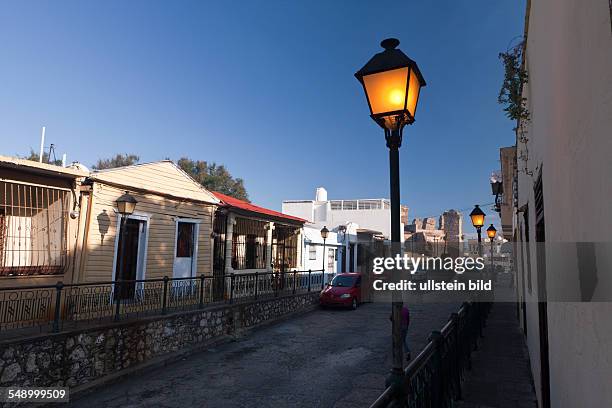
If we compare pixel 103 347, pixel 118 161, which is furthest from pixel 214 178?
pixel 103 347

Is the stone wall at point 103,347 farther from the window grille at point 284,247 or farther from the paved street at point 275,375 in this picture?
the window grille at point 284,247

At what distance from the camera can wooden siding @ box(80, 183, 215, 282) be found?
10.4m

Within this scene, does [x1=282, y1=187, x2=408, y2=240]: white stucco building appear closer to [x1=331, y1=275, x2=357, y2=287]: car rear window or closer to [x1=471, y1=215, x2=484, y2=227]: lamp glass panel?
[x1=331, y1=275, x2=357, y2=287]: car rear window

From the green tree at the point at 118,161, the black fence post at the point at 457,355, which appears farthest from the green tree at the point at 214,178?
the black fence post at the point at 457,355

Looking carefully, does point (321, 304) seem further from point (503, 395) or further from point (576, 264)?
point (576, 264)

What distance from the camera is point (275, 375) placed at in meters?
8.21

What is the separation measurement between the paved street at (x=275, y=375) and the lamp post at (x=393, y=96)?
15.2 feet

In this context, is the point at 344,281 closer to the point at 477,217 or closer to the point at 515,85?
the point at 477,217

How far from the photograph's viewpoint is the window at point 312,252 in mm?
22770

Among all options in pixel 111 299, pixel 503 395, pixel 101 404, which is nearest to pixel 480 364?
pixel 503 395

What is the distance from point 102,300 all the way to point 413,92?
9202 millimetres

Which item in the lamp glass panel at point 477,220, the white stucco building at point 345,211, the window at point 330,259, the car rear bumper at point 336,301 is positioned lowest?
the car rear bumper at point 336,301

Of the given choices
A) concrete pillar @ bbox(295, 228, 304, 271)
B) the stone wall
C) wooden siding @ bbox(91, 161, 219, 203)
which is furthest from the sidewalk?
concrete pillar @ bbox(295, 228, 304, 271)

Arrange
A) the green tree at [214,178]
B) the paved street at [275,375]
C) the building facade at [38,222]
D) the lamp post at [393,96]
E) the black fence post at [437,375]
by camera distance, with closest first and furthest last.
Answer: the lamp post at [393,96]
the black fence post at [437,375]
the paved street at [275,375]
the building facade at [38,222]
the green tree at [214,178]
